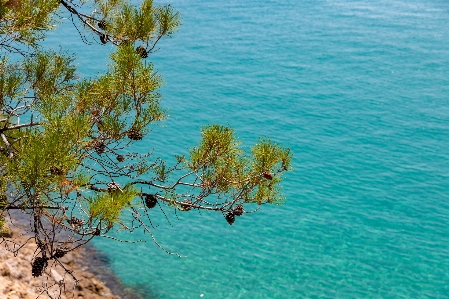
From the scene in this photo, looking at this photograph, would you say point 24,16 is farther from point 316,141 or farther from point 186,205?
point 316,141

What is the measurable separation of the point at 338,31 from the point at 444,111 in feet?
29.1

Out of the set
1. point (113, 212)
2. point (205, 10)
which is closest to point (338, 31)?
point (205, 10)

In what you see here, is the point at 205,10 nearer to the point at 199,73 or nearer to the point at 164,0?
the point at 164,0

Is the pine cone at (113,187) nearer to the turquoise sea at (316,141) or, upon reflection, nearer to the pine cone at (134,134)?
the pine cone at (134,134)

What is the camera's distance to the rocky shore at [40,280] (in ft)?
25.3

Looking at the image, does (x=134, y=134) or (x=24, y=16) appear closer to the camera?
(x=24, y=16)

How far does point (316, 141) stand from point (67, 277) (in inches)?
337

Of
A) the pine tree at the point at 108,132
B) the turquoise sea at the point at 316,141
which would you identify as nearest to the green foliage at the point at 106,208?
the pine tree at the point at 108,132

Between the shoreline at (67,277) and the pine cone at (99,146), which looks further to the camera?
the shoreline at (67,277)

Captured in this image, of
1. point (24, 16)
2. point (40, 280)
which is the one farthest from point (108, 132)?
point (40, 280)

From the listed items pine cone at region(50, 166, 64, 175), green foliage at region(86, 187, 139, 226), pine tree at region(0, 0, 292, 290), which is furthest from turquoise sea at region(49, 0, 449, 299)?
pine cone at region(50, 166, 64, 175)

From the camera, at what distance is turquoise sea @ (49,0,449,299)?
10070 mm

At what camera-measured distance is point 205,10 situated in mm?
28312

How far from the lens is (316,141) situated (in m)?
15.5
